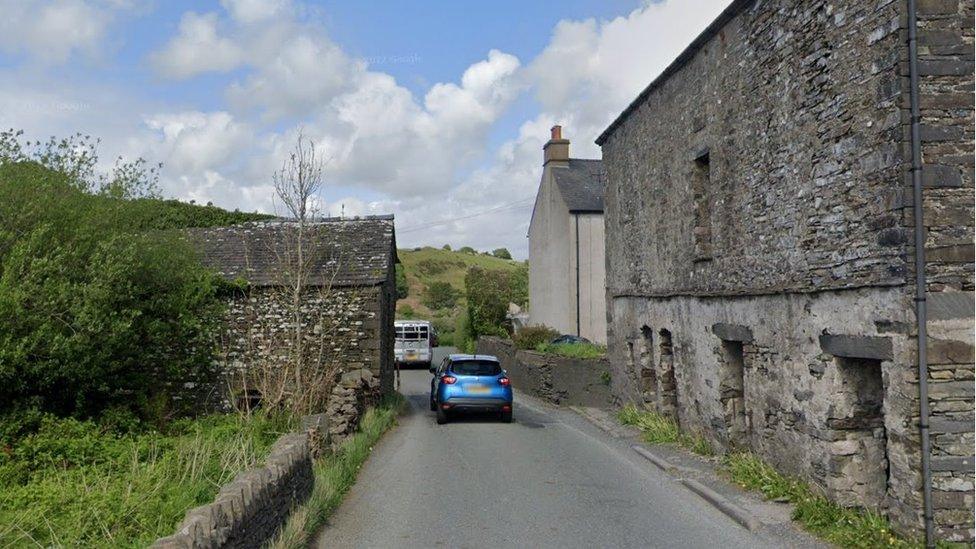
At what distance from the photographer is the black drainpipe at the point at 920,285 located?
7.61 m

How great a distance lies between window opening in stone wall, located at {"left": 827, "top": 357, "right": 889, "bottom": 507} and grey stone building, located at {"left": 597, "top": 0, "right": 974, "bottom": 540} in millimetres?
17

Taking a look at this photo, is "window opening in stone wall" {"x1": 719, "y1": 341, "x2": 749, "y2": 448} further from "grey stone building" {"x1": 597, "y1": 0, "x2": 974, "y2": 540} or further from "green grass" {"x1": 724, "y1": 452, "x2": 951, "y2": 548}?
"green grass" {"x1": 724, "y1": 452, "x2": 951, "y2": 548}

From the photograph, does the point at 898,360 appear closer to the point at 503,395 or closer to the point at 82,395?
the point at 503,395

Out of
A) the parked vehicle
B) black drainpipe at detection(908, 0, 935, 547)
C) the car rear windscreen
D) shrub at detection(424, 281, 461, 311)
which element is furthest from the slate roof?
shrub at detection(424, 281, 461, 311)

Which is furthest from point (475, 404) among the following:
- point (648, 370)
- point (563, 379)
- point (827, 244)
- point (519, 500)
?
point (827, 244)

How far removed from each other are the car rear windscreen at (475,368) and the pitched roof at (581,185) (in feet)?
59.7

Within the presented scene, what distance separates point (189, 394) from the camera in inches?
770

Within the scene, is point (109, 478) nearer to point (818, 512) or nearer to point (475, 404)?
point (818, 512)

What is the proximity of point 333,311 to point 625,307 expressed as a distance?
7.24 metres

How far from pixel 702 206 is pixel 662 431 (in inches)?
176

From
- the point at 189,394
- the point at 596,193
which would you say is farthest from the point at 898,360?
the point at 596,193

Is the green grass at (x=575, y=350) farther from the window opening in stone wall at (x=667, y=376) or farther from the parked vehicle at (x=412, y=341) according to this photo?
the parked vehicle at (x=412, y=341)

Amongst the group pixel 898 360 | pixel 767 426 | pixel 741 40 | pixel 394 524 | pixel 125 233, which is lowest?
pixel 394 524

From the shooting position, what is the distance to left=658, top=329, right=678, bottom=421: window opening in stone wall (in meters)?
16.4
